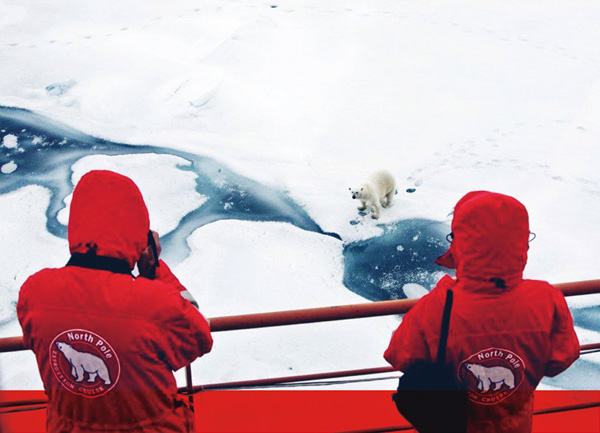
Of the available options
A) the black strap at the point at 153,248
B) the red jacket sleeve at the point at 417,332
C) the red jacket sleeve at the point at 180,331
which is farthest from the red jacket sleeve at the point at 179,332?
the red jacket sleeve at the point at 417,332

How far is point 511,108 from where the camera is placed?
599 cm

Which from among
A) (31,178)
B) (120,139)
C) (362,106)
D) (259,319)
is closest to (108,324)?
(259,319)

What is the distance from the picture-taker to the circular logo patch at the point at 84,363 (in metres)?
1.26

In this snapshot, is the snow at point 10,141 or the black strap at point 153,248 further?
the snow at point 10,141

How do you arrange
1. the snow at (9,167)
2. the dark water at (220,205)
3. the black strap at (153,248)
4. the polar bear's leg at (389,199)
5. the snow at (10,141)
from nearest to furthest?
the black strap at (153,248), the dark water at (220,205), the polar bear's leg at (389,199), the snow at (9,167), the snow at (10,141)

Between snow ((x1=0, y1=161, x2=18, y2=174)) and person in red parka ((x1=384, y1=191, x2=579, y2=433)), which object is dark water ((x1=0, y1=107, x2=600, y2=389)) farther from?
person in red parka ((x1=384, y1=191, x2=579, y2=433))

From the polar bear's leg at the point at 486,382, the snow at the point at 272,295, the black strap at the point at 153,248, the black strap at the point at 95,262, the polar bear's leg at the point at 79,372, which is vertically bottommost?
the snow at the point at 272,295

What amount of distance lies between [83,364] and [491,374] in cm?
97

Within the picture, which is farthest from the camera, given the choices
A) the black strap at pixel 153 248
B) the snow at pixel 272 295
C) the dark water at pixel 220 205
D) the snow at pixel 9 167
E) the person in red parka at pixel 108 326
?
the snow at pixel 9 167

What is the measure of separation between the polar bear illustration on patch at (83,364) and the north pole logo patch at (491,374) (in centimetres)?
84

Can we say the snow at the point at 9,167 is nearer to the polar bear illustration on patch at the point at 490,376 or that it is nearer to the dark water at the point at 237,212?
the dark water at the point at 237,212

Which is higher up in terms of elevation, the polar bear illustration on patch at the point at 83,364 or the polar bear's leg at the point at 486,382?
the polar bear illustration on patch at the point at 83,364

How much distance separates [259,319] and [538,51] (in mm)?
6620

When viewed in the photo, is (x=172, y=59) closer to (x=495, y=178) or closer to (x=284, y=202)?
(x=284, y=202)
